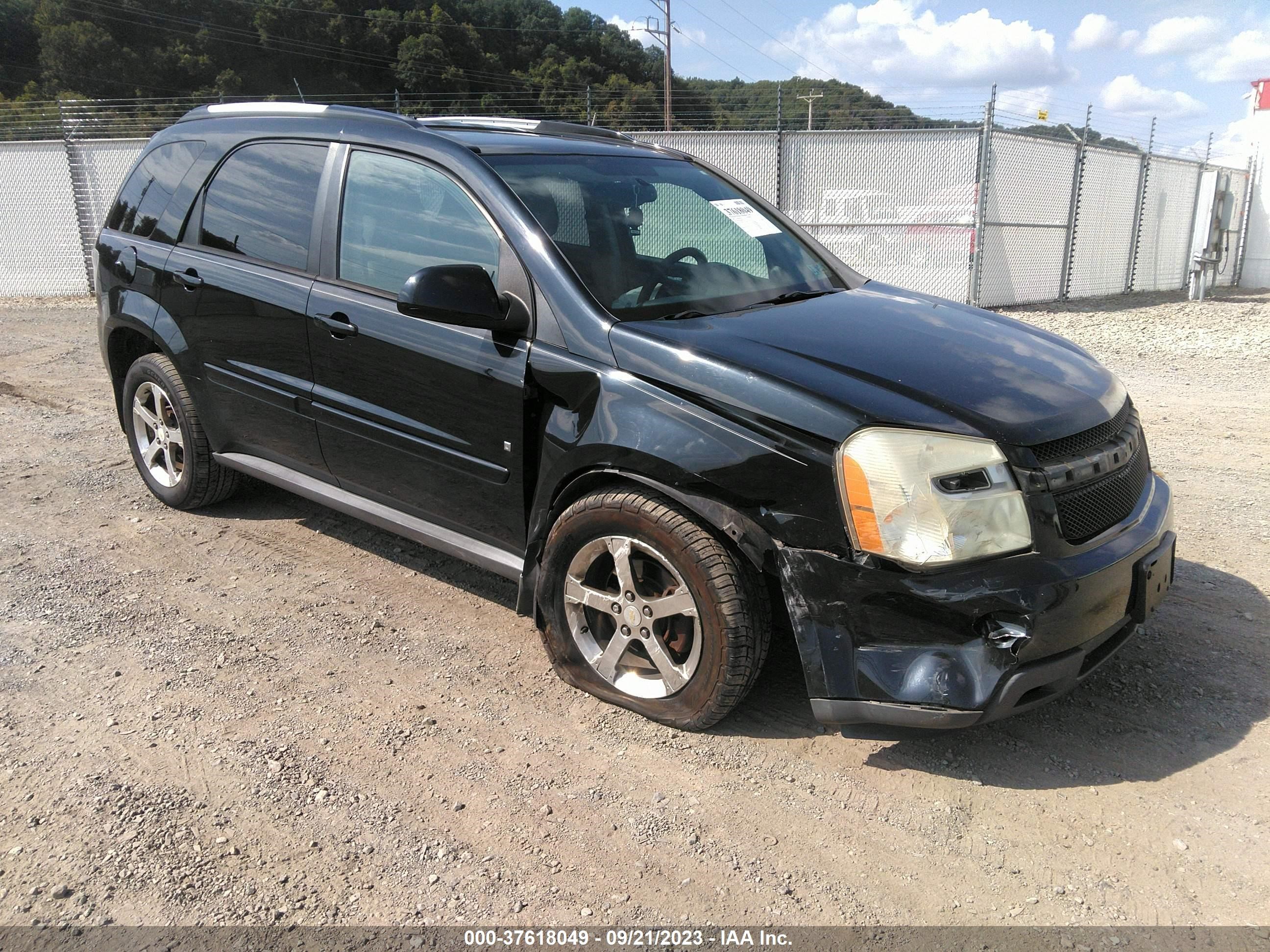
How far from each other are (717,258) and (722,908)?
2.35 meters

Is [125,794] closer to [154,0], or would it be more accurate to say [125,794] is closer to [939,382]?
[939,382]

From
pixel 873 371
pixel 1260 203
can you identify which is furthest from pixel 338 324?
pixel 1260 203

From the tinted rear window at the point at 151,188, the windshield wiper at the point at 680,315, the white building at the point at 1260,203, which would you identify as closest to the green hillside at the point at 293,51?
the white building at the point at 1260,203

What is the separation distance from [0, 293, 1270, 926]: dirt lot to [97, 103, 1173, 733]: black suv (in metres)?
0.32

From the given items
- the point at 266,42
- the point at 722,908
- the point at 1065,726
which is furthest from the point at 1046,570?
the point at 266,42

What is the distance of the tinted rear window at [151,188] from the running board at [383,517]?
125cm

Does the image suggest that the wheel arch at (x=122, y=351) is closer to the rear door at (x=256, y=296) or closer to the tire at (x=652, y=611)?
the rear door at (x=256, y=296)

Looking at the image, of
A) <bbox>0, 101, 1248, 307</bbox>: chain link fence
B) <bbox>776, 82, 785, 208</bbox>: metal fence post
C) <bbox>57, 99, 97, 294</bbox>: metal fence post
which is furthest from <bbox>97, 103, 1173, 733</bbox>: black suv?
<bbox>57, 99, 97, 294</bbox>: metal fence post

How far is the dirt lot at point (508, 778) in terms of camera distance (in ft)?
7.68

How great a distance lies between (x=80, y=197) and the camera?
1415cm

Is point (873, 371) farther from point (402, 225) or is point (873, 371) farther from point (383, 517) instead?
point (383, 517)

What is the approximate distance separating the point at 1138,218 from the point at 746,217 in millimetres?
14546

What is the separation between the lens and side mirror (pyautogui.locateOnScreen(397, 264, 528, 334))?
3014mm

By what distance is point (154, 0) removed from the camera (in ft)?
176
